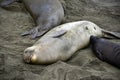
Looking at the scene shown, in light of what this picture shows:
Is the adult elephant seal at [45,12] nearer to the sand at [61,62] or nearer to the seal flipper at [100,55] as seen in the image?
the sand at [61,62]

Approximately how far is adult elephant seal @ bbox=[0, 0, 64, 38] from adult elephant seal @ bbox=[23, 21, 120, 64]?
56cm

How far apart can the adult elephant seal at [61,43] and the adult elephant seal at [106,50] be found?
179mm

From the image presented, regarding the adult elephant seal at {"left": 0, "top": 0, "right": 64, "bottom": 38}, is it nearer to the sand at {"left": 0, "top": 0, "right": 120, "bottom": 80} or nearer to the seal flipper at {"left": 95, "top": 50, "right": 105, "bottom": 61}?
the sand at {"left": 0, "top": 0, "right": 120, "bottom": 80}

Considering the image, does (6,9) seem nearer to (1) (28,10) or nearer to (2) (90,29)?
(1) (28,10)

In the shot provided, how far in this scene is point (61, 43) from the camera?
5125 mm

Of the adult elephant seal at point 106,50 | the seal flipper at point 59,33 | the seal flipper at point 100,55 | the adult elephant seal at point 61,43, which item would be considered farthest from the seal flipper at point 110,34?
the seal flipper at point 59,33

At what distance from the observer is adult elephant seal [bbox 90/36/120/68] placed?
494 cm

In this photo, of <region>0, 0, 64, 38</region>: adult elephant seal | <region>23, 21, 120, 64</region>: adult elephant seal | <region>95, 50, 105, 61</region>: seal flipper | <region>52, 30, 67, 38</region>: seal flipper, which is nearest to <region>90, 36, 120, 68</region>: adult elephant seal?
<region>95, 50, 105, 61</region>: seal flipper

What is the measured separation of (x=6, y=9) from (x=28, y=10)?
481mm

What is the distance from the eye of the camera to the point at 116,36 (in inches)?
234

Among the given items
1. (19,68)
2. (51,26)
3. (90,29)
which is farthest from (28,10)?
(19,68)

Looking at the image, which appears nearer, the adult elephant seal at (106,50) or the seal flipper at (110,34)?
the adult elephant seal at (106,50)

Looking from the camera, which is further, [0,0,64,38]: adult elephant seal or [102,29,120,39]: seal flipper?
[0,0,64,38]: adult elephant seal

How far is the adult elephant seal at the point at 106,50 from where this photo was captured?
16.2ft
